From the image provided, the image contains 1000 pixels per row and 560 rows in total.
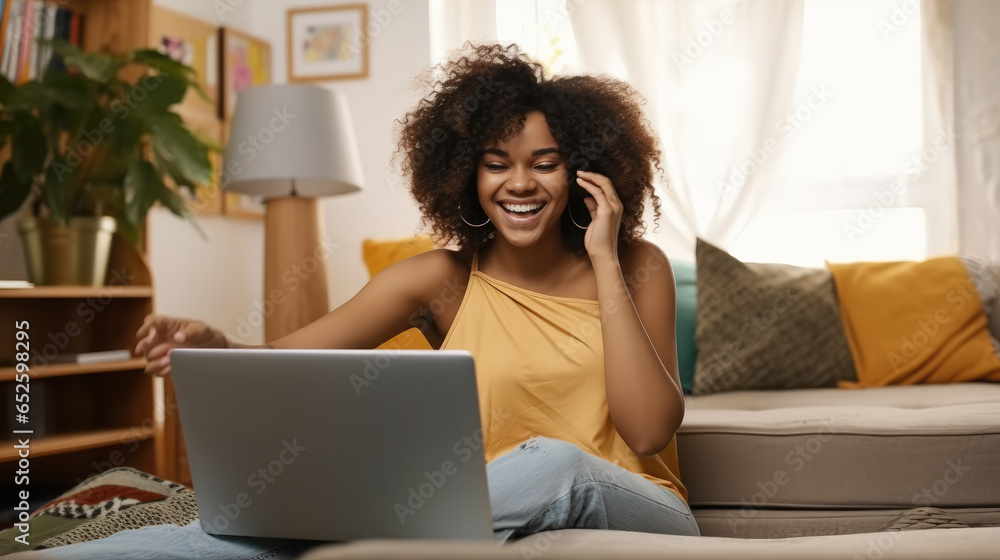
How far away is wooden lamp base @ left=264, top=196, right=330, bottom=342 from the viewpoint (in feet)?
8.69

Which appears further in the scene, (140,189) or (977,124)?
(977,124)

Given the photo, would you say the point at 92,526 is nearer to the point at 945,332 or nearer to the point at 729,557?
the point at 729,557

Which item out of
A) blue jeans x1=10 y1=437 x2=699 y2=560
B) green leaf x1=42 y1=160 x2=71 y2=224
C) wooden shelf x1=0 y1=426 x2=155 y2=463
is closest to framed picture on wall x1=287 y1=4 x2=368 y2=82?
green leaf x1=42 y1=160 x2=71 y2=224

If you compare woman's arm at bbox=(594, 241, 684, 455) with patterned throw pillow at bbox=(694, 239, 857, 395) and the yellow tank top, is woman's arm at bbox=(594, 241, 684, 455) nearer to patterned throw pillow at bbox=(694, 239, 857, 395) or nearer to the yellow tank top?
the yellow tank top

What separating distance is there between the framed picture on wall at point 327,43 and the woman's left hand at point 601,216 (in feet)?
7.47

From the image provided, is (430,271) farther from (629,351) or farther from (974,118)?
(974,118)

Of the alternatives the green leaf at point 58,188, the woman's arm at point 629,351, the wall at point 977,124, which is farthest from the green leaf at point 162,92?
the wall at point 977,124

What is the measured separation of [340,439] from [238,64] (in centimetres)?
286

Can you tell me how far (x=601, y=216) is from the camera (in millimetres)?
1324

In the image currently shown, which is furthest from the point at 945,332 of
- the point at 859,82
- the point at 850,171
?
the point at 859,82

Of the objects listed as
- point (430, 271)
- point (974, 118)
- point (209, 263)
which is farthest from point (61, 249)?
point (974, 118)

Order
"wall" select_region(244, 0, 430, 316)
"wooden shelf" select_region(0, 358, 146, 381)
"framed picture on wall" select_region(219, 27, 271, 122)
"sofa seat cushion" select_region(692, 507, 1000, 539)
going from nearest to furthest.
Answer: "sofa seat cushion" select_region(692, 507, 1000, 539)
"wooden shelf" select_region(0, 358, 146, 381)
"framed picture on wall" select_region(219, 27, 271, 122)
"wall" select_region(244, 0, 430, 316)

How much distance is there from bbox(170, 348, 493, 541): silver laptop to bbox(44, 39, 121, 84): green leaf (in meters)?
1.80

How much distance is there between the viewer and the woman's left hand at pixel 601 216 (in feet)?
4.30
